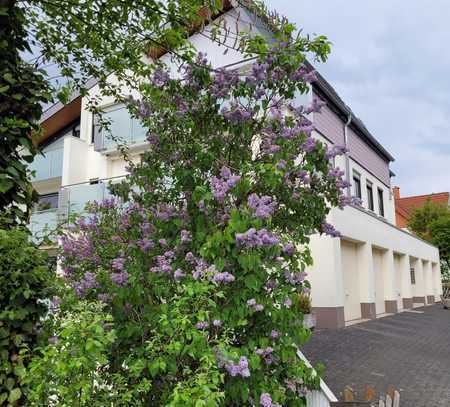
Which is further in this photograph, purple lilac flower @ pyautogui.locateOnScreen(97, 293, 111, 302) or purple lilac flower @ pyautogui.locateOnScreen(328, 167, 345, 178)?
purple lilac flower @ pyautogui.locateOnScreen(328, 167, 345, 178)

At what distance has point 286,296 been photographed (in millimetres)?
2916

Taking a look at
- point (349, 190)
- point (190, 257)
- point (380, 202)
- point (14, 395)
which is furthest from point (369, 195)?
point (14, 395)

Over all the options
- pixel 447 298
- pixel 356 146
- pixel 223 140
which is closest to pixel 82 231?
pixel 223 140

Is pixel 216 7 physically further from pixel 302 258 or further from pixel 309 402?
pixel 309 402

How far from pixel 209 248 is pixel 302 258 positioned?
74 centimetres

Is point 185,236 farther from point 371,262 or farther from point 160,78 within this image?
point 371,262

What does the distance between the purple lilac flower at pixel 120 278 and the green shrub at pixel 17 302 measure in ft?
1.74

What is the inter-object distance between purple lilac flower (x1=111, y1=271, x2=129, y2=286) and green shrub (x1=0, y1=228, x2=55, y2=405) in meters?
0.53

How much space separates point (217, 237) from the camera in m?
2.84

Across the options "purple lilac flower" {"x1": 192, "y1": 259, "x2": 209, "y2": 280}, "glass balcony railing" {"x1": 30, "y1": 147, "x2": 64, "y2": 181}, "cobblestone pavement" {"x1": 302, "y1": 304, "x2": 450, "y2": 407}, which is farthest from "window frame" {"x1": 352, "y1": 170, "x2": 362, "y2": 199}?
"purple lilac flower" {"x1": 192, "y1": 259, "x2": 209, "y2": 280}

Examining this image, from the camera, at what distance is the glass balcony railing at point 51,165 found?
15969 millimetres

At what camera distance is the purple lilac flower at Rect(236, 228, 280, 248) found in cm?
272

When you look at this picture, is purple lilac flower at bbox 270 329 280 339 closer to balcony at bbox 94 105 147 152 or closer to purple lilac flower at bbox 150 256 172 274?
purple lilac flower at bbox 150 256 172 274

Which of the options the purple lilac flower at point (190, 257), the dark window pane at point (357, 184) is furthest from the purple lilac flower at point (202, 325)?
the dark window pane at point (357, 184)
